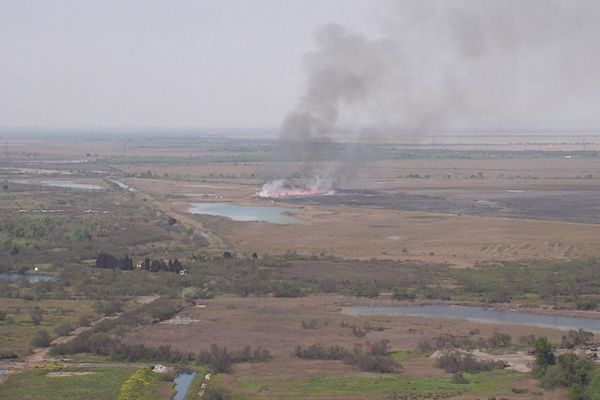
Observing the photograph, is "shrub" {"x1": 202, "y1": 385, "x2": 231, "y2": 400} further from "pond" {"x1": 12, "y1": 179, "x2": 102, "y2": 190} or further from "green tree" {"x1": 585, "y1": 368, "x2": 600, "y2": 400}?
"pond" {"x1": 12, "y1": 179, "x2": 102, "y2": 190}

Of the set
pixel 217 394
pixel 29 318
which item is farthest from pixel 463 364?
pixel 29 318

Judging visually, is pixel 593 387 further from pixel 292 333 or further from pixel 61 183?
pixel 61 183

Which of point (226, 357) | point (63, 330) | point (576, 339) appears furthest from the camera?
point (63, 330)

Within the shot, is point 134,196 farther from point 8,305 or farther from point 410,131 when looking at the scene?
point 8,305

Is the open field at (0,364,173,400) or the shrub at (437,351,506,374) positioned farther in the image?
the shrub at (437,351,506,374)

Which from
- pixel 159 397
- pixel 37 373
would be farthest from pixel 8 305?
pixel 159 397

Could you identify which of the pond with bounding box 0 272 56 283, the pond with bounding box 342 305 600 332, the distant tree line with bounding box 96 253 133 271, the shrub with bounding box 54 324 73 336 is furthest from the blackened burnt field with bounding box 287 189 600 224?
the shrub with bounding box 54 324 73 336

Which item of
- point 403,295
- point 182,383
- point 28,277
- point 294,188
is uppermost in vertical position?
point 294,188
